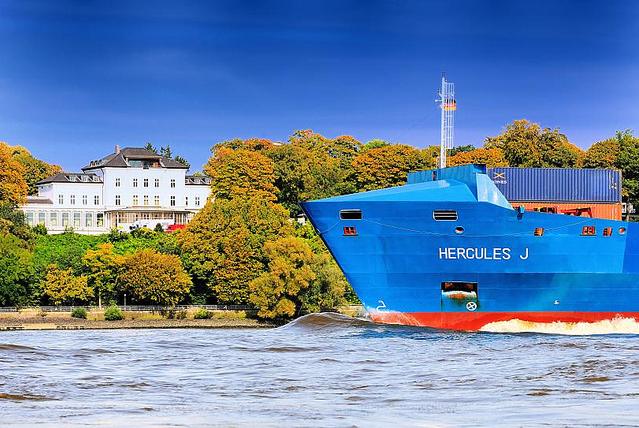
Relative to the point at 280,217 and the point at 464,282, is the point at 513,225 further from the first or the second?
the point at 280,217

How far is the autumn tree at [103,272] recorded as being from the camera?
97812 millimetres

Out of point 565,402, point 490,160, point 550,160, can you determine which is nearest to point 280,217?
point 490,160

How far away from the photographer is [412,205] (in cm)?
5056

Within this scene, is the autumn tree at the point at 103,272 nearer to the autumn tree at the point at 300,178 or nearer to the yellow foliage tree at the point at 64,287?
the yellow foliage tree at the point at 64,287

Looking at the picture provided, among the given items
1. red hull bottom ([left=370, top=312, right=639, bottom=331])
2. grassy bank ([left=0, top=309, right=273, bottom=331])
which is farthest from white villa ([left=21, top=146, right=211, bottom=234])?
red hull bottom ([left=370, top=312, right=639, bottom=331])

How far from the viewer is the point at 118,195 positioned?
138 meters

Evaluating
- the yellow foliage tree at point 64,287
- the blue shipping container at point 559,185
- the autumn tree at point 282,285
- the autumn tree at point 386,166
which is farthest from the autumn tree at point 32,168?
Answer: the blue shipping container at point 559,185

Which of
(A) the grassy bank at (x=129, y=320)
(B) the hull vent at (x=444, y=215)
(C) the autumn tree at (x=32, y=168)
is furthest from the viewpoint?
(C) the autumn tree at (x=32, y=168)

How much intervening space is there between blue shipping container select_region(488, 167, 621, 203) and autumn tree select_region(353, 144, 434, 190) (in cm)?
6970

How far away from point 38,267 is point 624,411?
8035 centimetres

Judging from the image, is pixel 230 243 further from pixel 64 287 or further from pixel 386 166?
pixel 386 166

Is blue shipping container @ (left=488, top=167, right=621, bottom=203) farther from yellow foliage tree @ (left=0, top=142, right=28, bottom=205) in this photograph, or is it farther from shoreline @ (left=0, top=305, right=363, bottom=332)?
yellow foliage tree @ (left=0, top=142, right=28, bottom=205)

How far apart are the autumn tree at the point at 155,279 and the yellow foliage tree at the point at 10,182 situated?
32.1m

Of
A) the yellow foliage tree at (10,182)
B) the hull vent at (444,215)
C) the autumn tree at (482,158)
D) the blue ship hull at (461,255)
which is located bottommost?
the blue ship hull at (461,255)
